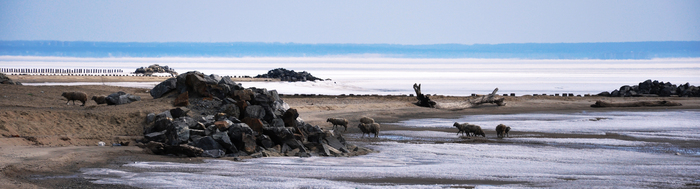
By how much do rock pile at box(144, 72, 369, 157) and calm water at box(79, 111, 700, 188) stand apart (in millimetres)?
740

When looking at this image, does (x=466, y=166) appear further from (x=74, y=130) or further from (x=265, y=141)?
(x=74, y=130)

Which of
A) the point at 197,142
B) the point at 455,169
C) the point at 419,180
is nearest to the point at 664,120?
the point at 455,169

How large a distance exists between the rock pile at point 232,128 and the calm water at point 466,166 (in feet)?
2.43

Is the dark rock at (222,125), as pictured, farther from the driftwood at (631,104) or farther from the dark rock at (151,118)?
the driftwood at (631,104)

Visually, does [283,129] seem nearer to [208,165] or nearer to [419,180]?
[208,165]

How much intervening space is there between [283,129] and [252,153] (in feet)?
3.33

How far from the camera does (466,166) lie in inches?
489

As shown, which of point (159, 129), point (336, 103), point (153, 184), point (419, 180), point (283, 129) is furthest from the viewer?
point (336, 103)

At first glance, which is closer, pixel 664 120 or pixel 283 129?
pixel 283 129

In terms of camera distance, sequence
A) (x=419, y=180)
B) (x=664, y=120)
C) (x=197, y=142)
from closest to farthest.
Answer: (x=419, y=180), (x=197, y=142), (x=664, y=120)

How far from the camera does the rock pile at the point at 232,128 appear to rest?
529 inches

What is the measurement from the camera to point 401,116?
24.9 m

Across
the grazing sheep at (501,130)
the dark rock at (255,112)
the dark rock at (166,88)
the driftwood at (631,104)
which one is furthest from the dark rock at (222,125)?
the driftwood at (631,104)

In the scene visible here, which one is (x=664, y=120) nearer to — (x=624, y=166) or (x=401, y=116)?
(x=401, y=116)
